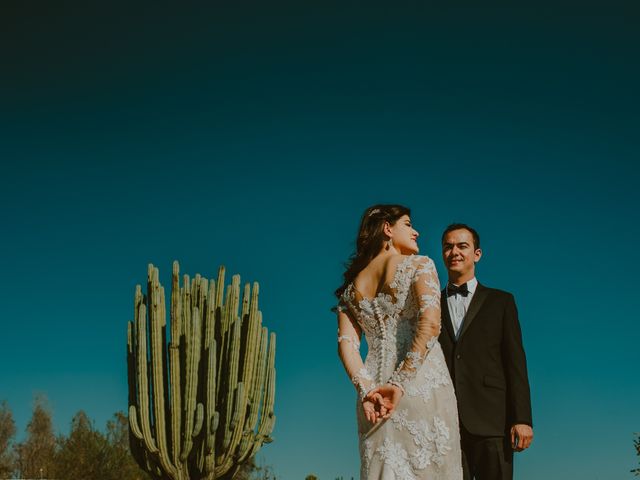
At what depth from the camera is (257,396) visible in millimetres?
9977

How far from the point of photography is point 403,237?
358cm

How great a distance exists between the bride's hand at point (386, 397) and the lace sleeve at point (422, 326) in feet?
0.10

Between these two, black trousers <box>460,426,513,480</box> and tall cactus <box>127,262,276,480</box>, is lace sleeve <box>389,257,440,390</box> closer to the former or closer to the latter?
black trousers <box>460,426,513,480</box>

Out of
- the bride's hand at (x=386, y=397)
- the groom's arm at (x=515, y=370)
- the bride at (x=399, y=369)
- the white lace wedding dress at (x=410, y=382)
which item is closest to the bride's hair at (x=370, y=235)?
the bride at (x=399, y=369)

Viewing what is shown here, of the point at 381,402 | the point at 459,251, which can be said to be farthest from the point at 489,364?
the point at 381,402

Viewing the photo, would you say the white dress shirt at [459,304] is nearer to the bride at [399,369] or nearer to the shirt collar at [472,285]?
the shirt collar at [472,285]

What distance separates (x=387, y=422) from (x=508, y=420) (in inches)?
34.0

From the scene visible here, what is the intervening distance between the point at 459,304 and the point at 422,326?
90 cm

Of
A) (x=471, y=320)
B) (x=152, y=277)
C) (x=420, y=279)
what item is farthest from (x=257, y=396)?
(x=420, y=279)

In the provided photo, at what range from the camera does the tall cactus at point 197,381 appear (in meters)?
9.48

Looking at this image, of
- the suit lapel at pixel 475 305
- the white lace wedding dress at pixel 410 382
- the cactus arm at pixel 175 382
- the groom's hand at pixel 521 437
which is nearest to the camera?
the white lace wedding dress at pixel 410 382

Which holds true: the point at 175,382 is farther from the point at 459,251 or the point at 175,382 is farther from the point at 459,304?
the point at 459,251

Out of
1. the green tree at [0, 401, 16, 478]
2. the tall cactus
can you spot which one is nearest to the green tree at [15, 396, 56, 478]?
the green tree at [0, 401, 16, 478]

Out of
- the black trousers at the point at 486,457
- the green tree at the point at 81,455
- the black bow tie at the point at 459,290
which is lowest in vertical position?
the black trousers at the point at 486,457
